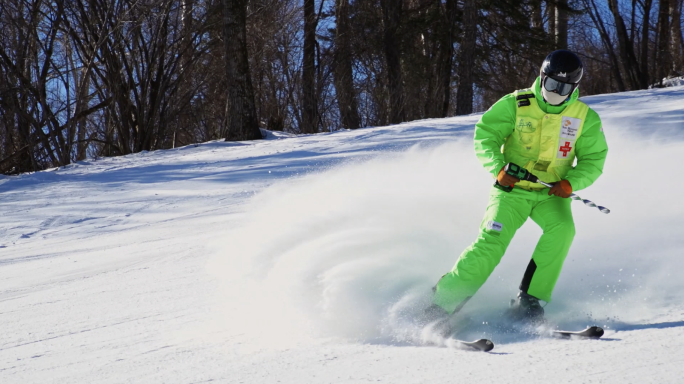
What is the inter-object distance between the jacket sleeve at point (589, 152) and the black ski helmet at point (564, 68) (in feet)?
0.93

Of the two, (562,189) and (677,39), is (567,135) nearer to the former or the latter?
(562,189)

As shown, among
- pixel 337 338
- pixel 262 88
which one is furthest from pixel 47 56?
pixel 337 338

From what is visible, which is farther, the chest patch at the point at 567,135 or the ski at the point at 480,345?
the chest patch at the point at 567,135

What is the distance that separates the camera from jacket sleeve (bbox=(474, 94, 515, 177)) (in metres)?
3.53

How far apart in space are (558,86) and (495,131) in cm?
41

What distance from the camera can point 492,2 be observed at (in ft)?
58.2

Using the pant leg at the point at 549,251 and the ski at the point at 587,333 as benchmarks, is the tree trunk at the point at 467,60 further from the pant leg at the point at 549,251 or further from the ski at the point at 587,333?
the ski at the point at 587,333

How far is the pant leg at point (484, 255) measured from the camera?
3.36 metres

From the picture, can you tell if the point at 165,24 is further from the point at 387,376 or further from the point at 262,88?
the point at 387,376

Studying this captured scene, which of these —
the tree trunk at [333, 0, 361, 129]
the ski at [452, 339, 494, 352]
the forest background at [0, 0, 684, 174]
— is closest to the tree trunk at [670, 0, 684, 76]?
the forest background at [0, 0, 684, 174]

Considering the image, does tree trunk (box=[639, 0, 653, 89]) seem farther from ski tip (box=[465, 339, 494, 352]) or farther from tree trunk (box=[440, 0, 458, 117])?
ski tip (box=[465, 339, 494, 352])

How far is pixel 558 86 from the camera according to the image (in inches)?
132

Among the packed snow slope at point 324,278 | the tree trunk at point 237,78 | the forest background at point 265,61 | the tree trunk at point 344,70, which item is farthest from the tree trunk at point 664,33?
the tree trunk at point 237,78

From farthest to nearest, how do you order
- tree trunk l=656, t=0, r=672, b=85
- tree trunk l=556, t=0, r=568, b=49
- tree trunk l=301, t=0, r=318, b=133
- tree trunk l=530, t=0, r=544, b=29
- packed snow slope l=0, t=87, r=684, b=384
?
1. tree trunk l=556, t=0, r=568, b=49
2. tree trunk l=530, t=0, r=544, b=29
3. tree trunk l=301, t=0, r=318, b=133
4. tree trunk l=656, t=0, r=672, b=85
5. packed snow slope l=0, t=87, r=684, b=384
